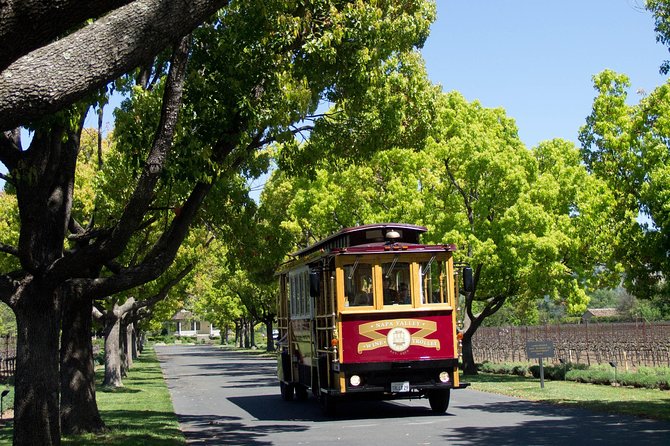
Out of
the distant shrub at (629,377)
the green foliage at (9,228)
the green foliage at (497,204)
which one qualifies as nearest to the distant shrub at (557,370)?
the distant shrub at (629,377)

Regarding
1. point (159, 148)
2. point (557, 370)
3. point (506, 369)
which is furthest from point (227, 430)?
point (506, 369)

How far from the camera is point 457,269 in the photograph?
60.7 ft

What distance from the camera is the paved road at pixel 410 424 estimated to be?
13805 millimetres

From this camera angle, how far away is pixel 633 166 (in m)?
23.0

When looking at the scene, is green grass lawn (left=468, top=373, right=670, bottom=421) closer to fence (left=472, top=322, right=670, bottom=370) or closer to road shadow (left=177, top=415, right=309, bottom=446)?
road shadow (left=177, top=415, right=309, bottom=446)

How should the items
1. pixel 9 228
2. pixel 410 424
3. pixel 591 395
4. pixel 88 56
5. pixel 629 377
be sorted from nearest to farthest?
pixel 88 56 < pixel 410 424 < pixel 591 395 < pixel 629 377 < pixel 9 228

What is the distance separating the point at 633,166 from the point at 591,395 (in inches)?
236

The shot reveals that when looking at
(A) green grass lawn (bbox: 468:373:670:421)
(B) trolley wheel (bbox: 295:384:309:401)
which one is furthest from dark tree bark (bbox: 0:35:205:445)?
(B) trolley wheel (bbox: 295:384:309:401)

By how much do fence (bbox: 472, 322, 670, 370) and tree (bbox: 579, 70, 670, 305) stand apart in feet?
40.3

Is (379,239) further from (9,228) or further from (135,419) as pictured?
(9,228)

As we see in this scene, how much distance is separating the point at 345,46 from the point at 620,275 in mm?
22126

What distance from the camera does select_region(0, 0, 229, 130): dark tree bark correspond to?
5.20m

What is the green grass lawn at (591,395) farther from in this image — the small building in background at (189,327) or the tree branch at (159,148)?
the small building in background at (189,327)

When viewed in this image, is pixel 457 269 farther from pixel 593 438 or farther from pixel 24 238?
pixel 24 238
